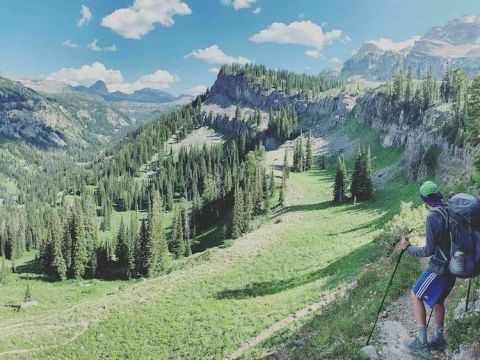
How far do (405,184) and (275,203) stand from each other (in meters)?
30.1

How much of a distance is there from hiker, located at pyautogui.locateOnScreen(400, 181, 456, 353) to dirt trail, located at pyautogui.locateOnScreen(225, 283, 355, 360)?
14.0 metres

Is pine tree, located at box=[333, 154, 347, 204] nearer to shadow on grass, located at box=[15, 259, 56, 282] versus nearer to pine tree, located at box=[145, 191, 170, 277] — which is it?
pine tree, located at box=[145, 191, 170, 277]

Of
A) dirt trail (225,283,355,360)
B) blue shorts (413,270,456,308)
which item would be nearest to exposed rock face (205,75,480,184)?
dirt trail (225,283,355,360)

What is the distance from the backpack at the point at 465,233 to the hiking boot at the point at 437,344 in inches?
106

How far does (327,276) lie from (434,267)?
24.7 m

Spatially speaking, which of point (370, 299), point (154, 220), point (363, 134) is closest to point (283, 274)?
point (370, 299)

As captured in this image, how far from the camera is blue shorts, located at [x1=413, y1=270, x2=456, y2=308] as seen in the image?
9.97 m

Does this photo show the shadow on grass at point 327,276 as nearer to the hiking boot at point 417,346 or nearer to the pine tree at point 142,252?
the hiking boot at point 417,346

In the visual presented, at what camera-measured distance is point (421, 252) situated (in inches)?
390

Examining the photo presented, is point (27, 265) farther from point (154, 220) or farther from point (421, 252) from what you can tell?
point (421, 252)

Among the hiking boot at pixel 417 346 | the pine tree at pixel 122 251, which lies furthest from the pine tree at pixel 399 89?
the hiking boot at pixel 417 346

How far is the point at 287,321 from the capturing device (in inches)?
1011

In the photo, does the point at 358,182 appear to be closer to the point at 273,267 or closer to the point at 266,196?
the point at 266,196

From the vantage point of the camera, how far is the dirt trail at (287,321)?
24672 mm
